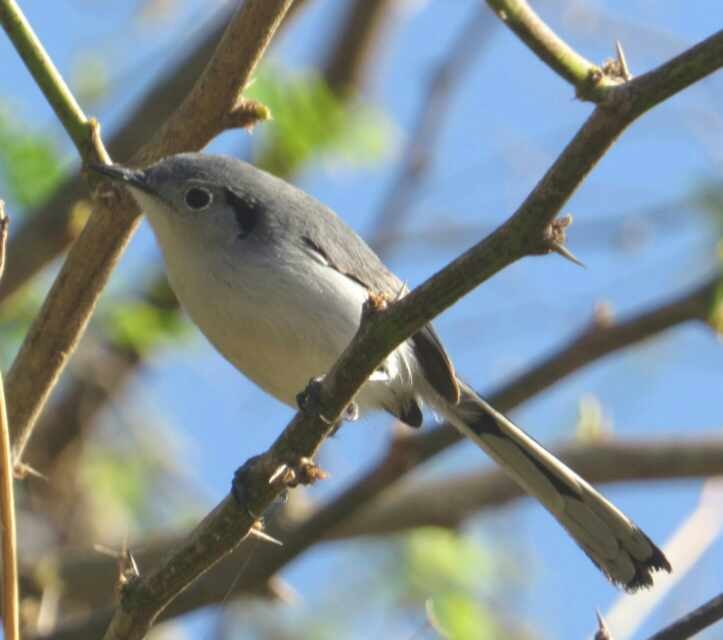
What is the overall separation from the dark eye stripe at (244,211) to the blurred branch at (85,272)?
47cm

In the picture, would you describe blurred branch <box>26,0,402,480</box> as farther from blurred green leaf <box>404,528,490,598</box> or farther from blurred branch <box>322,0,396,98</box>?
blurred green leaf <box>404,528,490,598</box>

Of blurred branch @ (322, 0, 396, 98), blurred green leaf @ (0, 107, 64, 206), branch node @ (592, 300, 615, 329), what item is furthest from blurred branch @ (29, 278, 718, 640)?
blurred branch @ (322, 0, 396, 98)

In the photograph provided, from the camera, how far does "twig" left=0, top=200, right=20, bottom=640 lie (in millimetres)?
1977

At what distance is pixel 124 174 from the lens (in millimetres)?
3100

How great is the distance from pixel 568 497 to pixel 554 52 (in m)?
1.22

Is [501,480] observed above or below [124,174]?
below

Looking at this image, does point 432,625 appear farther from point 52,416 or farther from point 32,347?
point 52,416

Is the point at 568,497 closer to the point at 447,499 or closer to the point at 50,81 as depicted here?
the point at 447,499

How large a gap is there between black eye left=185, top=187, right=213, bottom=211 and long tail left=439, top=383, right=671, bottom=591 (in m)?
0.77

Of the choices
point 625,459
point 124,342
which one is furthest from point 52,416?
point 625,459

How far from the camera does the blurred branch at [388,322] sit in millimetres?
1849

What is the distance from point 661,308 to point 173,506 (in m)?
2.82

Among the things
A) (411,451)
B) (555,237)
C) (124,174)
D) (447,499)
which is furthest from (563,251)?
(447,499)

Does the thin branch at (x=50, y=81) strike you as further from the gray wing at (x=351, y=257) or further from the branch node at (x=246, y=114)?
the gray wing at (x=351, y=257)
